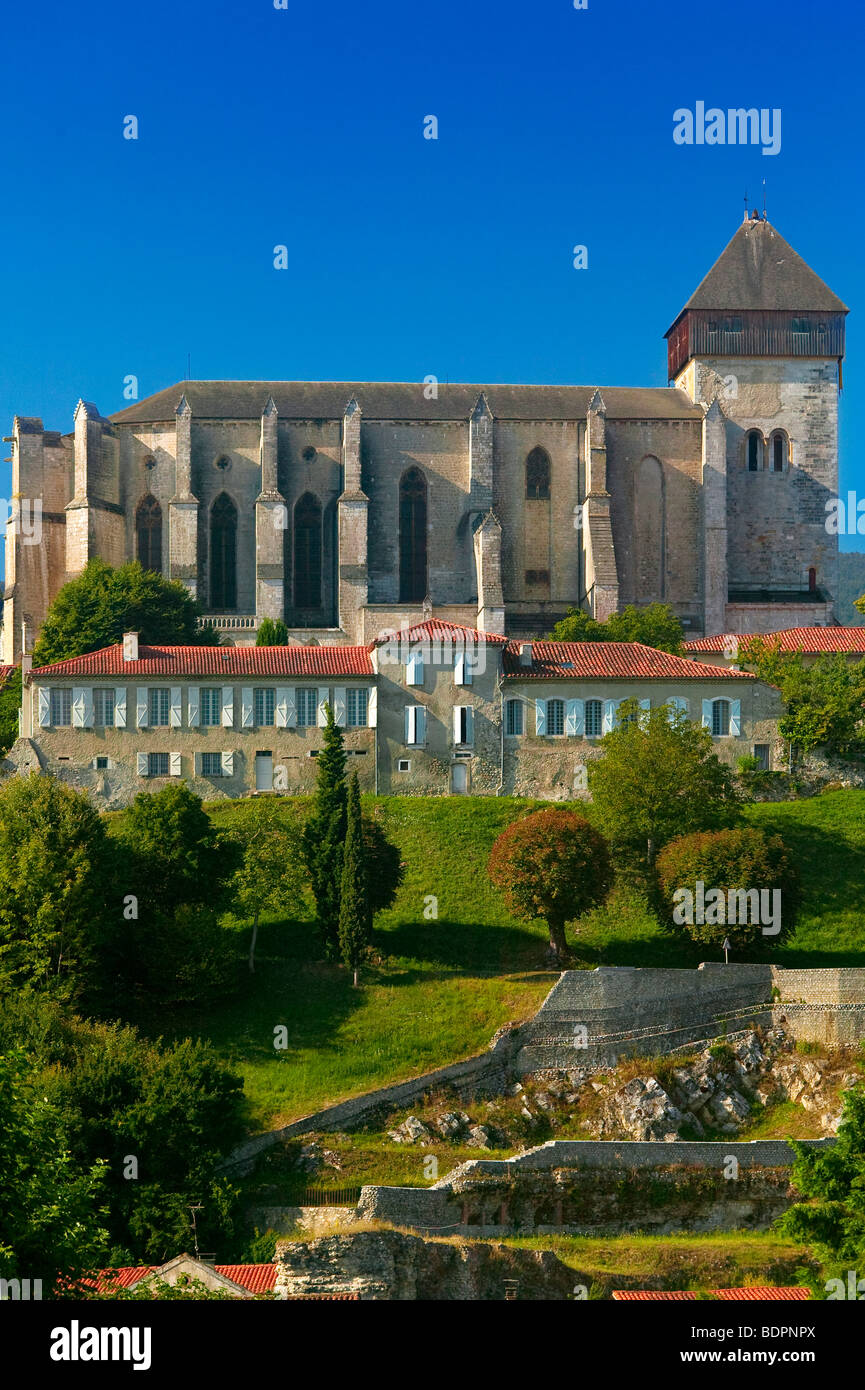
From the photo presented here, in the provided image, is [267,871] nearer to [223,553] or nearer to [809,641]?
[809,641]

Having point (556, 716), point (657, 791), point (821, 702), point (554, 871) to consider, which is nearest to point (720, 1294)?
point (554, 871)

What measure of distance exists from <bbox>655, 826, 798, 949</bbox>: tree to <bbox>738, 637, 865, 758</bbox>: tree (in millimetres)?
10850

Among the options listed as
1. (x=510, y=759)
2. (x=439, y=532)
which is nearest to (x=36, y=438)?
(x=439, y=532)

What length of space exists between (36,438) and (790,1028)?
45287 mm

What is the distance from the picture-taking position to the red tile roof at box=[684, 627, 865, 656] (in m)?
62.8

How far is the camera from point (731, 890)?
4484 cm

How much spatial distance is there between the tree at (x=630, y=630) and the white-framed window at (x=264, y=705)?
14800 millimetres

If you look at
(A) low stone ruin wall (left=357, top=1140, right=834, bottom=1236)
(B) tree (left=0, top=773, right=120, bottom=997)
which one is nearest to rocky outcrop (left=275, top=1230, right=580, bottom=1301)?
(A) low stone ruin wall (left=357, top=1140, right=834, bottom=1236)

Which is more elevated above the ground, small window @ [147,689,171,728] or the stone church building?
the stone church building

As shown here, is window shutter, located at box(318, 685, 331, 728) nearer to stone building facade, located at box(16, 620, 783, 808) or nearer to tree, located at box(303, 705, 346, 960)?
stone building facade, located at box(16, 620, 783, 808)

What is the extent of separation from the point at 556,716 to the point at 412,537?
927 inches

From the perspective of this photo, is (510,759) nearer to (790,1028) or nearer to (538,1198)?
(790,1028)

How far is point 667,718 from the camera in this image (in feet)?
175

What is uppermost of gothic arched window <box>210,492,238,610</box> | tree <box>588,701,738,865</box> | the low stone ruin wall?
gothic arched window <box>210,492,238,610</box>
